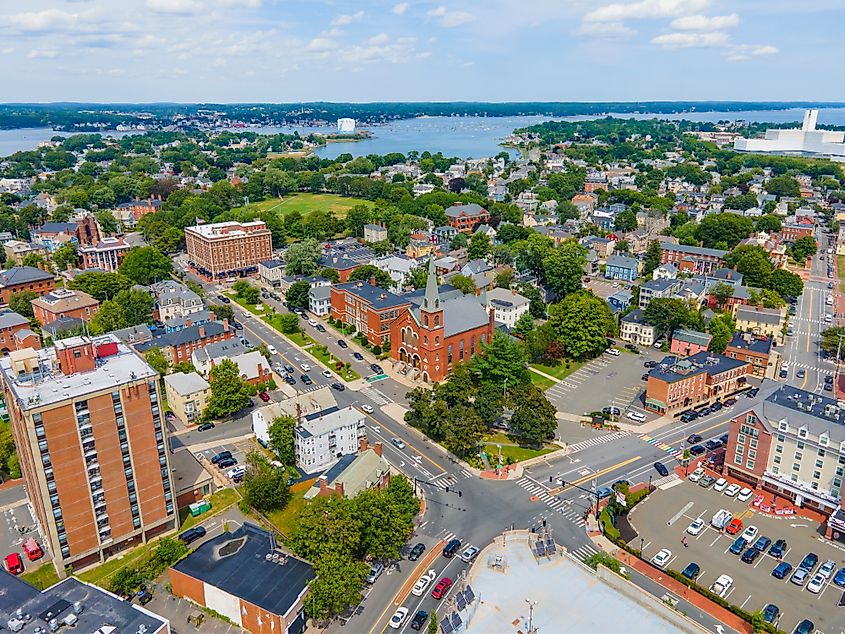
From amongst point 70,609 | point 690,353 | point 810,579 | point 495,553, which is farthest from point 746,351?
point 70,609

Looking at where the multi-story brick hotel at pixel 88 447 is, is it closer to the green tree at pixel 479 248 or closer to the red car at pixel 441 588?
the red car at pixel 441 588

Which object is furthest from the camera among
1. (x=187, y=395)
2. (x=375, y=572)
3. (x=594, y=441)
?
(x=187, y=395)

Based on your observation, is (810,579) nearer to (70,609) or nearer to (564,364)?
(564,364)

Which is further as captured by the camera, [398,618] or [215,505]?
[215,505]

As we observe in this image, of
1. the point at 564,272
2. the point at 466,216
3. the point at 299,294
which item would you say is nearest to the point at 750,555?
the point at 564,272

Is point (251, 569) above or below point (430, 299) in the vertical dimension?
below

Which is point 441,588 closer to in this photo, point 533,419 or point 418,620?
point 418,620

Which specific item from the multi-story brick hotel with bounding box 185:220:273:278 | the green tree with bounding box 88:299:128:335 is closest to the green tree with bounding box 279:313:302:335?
the green tree with bounding box 88:299:128:335
